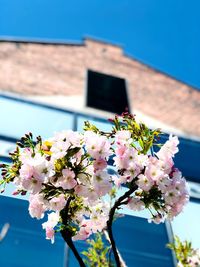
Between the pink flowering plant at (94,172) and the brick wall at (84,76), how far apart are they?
26.5 ft

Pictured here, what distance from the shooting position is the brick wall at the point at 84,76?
1120cm

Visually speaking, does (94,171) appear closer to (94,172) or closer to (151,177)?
(94,172)

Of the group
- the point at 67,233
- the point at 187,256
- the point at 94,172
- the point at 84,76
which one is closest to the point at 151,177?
the point at 94,172

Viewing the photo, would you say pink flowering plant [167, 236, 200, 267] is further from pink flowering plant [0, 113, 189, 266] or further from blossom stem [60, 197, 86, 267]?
blossom stem [60, 197, 86, 267]

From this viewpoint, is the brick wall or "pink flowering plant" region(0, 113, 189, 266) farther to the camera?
the brick wall

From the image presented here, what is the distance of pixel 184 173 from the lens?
6480mm

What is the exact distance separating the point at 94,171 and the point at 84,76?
10.0 meters

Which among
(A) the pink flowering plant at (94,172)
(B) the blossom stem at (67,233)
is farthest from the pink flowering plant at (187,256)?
(B) the blossom stem at (67,233)

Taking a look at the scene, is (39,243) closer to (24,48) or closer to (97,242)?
(97,242)

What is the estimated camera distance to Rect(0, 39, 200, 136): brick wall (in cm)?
1120

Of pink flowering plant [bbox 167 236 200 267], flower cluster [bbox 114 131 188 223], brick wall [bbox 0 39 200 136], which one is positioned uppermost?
brick wall [bbox 0 39 200 136]

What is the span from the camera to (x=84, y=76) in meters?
12.4

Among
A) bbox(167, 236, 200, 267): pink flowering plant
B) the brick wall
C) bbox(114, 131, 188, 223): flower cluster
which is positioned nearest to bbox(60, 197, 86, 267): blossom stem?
bbox(114, 131, 188, 223): flower cluster

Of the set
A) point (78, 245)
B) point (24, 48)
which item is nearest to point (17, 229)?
point (78, 245)
